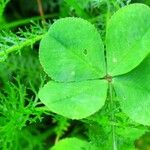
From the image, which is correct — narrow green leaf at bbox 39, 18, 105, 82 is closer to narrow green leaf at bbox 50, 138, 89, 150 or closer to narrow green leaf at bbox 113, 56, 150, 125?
narrow green leaf at bbox 113, 56, 150, 125

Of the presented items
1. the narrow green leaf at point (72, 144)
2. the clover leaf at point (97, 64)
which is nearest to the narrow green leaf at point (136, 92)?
the clover leaf at point (97, 64)

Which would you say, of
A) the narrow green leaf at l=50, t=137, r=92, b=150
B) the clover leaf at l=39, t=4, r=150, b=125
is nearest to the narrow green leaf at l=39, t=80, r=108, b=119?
the clover leaf at l=39, t=4, r=150, b=125

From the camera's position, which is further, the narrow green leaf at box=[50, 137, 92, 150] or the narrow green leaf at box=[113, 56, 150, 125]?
the narrow green leaf at box=[50, 137, 92, 150]

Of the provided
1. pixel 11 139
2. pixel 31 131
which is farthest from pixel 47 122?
pixel 11 139

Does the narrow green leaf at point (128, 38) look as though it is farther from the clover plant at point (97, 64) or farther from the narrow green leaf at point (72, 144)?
the narrow green leaf at point (72, 144)

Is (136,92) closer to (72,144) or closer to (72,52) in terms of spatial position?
(72,52)
